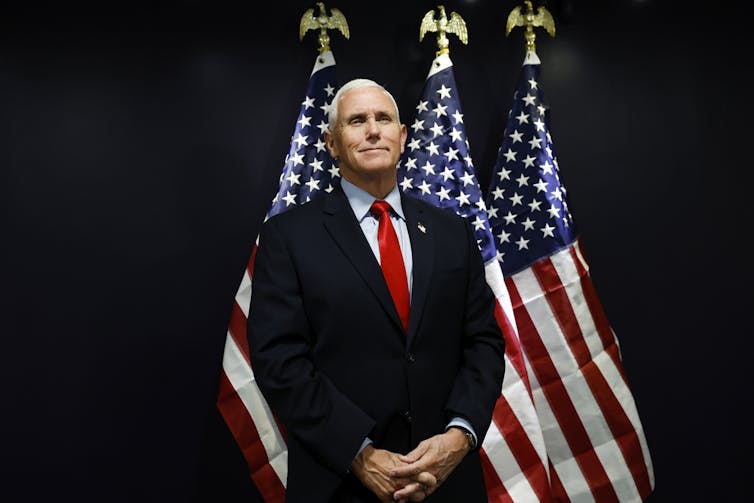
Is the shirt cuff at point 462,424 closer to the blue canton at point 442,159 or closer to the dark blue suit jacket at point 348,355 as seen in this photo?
the dark blue suit jacket at point 348,355

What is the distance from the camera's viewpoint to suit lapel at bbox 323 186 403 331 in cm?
150

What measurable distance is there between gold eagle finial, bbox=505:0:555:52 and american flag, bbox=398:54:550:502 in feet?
1.04

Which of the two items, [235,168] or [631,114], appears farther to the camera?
[631,114]

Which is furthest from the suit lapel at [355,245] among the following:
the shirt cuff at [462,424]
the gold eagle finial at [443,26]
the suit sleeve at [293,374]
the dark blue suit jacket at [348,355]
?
the gold eagle finial at [443,26]

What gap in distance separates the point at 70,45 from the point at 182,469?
148 centimetres

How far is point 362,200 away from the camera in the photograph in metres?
1.64

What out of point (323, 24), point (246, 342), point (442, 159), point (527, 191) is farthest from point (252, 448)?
point (323, 24)

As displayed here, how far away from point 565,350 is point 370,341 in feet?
3.44

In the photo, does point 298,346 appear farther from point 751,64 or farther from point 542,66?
point 751,64

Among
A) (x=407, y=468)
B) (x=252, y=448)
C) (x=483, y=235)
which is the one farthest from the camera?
(x=483, y=235)

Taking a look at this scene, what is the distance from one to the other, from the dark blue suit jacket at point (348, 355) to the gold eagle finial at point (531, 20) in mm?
1179

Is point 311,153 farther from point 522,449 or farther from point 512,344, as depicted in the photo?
point 522,449

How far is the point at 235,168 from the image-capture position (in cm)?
242

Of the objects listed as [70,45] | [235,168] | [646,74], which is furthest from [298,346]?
[646,74]
